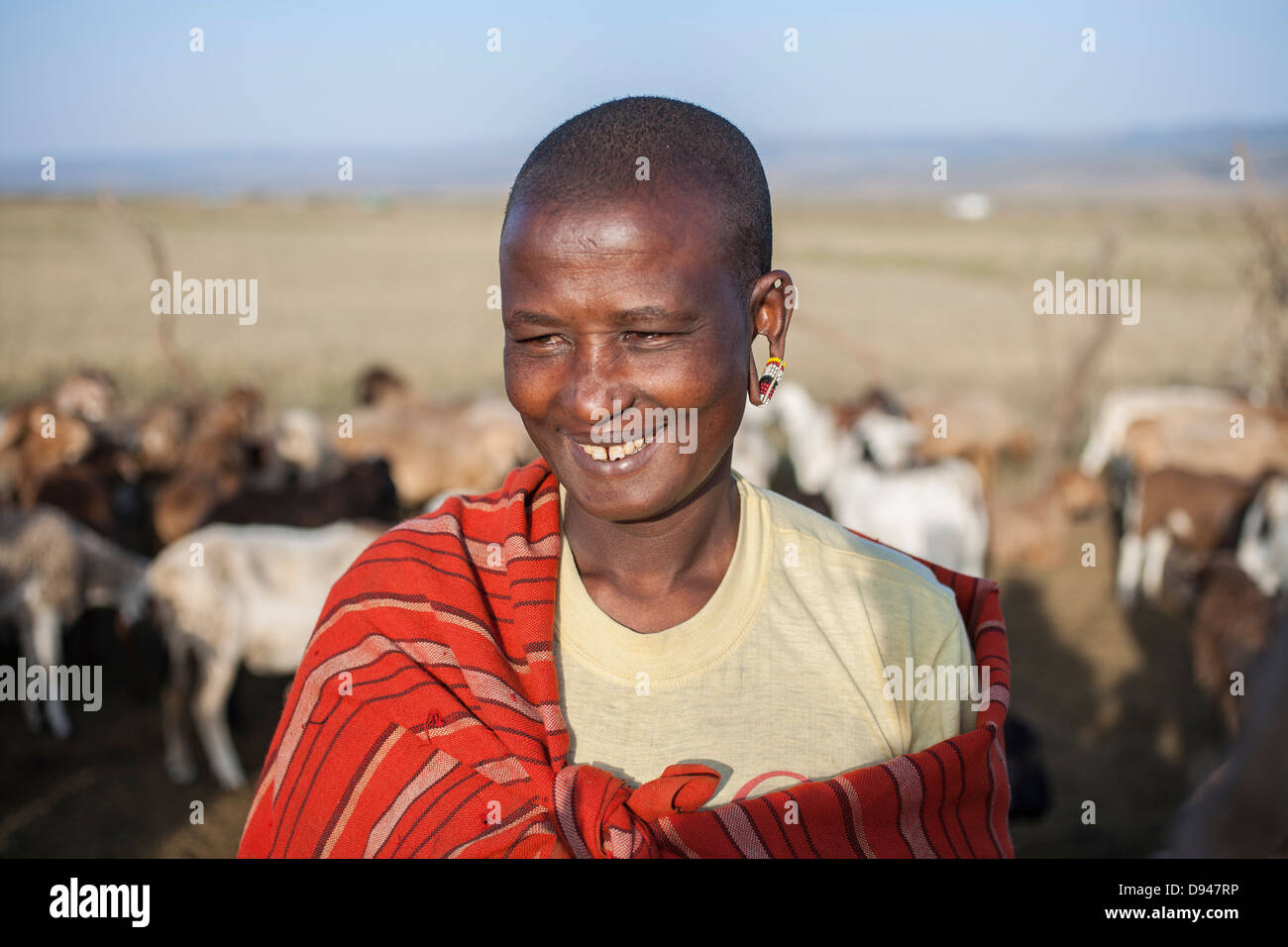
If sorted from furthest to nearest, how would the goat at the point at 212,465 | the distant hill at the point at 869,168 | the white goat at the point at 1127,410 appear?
the distant hill at the point at 869,168, the white goat at the point at 1127,410, the goat at the point at 212,465

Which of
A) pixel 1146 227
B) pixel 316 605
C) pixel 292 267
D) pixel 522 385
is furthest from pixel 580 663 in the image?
pixel 1146 227

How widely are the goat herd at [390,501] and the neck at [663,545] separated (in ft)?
11.2

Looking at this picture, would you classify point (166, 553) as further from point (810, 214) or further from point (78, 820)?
point (810, 214)

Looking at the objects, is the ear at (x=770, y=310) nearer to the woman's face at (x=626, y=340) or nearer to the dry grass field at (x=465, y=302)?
the woman's face at (x=626, y=340)

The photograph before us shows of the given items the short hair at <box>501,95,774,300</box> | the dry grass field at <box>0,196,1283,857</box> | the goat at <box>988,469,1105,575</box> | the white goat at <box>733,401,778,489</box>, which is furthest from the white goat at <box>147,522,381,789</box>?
the goat at <box>988,469,1105,575</box>

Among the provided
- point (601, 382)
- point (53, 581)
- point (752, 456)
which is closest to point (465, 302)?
point (752, 456)

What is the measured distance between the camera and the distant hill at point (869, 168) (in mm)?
113125

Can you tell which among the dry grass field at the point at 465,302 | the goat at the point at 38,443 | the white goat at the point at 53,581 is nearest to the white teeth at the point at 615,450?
the white goat at the point at 53,581

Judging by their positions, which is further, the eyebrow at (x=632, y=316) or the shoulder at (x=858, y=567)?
the shoulder at (x=858, y=567)

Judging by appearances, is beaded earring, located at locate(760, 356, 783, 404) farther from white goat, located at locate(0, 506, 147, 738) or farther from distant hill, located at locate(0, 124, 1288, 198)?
distant hill, located at locate(0, 124, 1288, 198)

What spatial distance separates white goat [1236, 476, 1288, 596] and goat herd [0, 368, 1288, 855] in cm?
2

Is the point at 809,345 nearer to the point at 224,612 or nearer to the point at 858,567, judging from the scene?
the point at 224,612

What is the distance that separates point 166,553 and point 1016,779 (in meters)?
5.05

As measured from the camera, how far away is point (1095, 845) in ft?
20.4
